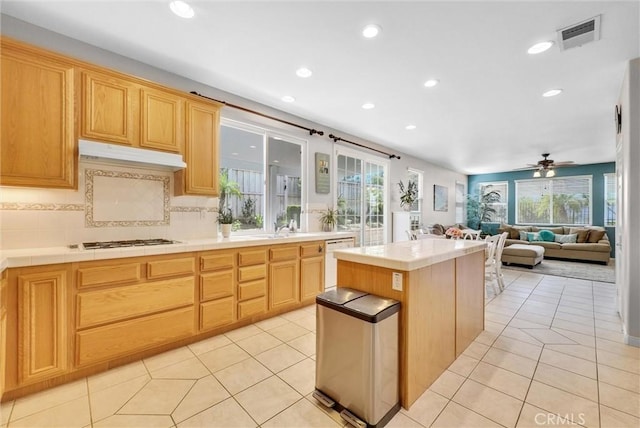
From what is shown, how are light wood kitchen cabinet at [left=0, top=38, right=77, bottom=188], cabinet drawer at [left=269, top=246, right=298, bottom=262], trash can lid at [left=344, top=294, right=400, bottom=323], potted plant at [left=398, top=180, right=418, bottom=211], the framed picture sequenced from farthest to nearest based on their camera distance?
the framed picture
potted plant at [left=398, top=180, right=418, bottom=211]
cabinet drawer at [left=269, top=246, right=298, bottom=262]
light wood kitchen cabinet at [left=0, top=38, right=77, bottom=188]
trash can lid at [left=344, top=294, right=400, bottom=323]

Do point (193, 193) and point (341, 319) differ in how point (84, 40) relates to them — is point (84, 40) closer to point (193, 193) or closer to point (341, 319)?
point (193, 193)

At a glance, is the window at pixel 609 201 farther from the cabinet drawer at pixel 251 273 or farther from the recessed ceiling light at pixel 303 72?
the cabinet drawer at pixel 251 273

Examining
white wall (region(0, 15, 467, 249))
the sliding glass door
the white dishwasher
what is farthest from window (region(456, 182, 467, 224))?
the white dishwasher

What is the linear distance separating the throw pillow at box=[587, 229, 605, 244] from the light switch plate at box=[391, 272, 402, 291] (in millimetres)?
8318

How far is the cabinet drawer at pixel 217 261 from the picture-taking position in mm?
2684

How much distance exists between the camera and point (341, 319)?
173 centimetres

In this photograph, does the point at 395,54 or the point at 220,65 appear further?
the point at 220,65

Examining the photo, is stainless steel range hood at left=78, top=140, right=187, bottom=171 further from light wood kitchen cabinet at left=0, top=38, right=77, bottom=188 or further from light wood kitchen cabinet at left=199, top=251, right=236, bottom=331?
light wood kitchen cabinet at left=199, top=251, right=236, bottom=331

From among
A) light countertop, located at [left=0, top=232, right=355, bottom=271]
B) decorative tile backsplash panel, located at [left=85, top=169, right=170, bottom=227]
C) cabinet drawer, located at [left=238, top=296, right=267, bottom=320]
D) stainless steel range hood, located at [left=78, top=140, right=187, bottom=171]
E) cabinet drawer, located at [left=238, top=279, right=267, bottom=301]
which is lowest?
cabinet drawer, located at [left=238, top=296, right=267, bottom=320]

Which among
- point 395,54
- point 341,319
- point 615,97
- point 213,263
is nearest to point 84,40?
point 213,263

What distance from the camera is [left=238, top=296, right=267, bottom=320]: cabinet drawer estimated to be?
117 inches

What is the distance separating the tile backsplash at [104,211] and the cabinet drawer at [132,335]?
Result: 0.84 m

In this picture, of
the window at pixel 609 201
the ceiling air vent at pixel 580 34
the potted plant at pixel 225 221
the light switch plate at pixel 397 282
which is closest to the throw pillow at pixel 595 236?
the window at pixel 609 201

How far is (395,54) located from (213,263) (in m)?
2.60
